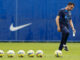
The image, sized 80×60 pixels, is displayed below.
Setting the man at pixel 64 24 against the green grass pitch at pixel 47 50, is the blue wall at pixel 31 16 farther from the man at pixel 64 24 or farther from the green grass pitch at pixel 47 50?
the man at pixel 64 24

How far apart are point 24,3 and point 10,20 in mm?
1368

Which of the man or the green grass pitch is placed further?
the man

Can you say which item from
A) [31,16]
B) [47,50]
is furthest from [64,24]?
[31,16]

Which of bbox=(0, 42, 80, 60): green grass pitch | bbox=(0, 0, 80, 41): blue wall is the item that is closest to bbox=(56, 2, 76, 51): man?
bbox=(0, 42, 80, 60): green grass pitch

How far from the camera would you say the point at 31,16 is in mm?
18875

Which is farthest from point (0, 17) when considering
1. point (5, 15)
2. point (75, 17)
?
point (75, 17)

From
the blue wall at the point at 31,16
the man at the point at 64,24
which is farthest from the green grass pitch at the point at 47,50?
the blue wall at the point at 31,16

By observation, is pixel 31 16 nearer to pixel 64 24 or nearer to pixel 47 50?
pixel 47 50

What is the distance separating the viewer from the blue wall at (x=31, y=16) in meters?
18.8

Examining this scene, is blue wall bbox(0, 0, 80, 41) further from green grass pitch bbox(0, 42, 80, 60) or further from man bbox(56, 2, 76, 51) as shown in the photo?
man bbox(56, 2, 76, 51)

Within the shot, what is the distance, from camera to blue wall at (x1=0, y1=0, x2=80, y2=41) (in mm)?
18812

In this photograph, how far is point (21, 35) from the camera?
18.9 m

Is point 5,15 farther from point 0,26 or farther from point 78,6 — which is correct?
point 78,6

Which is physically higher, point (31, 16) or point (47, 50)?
point (31, 16)
